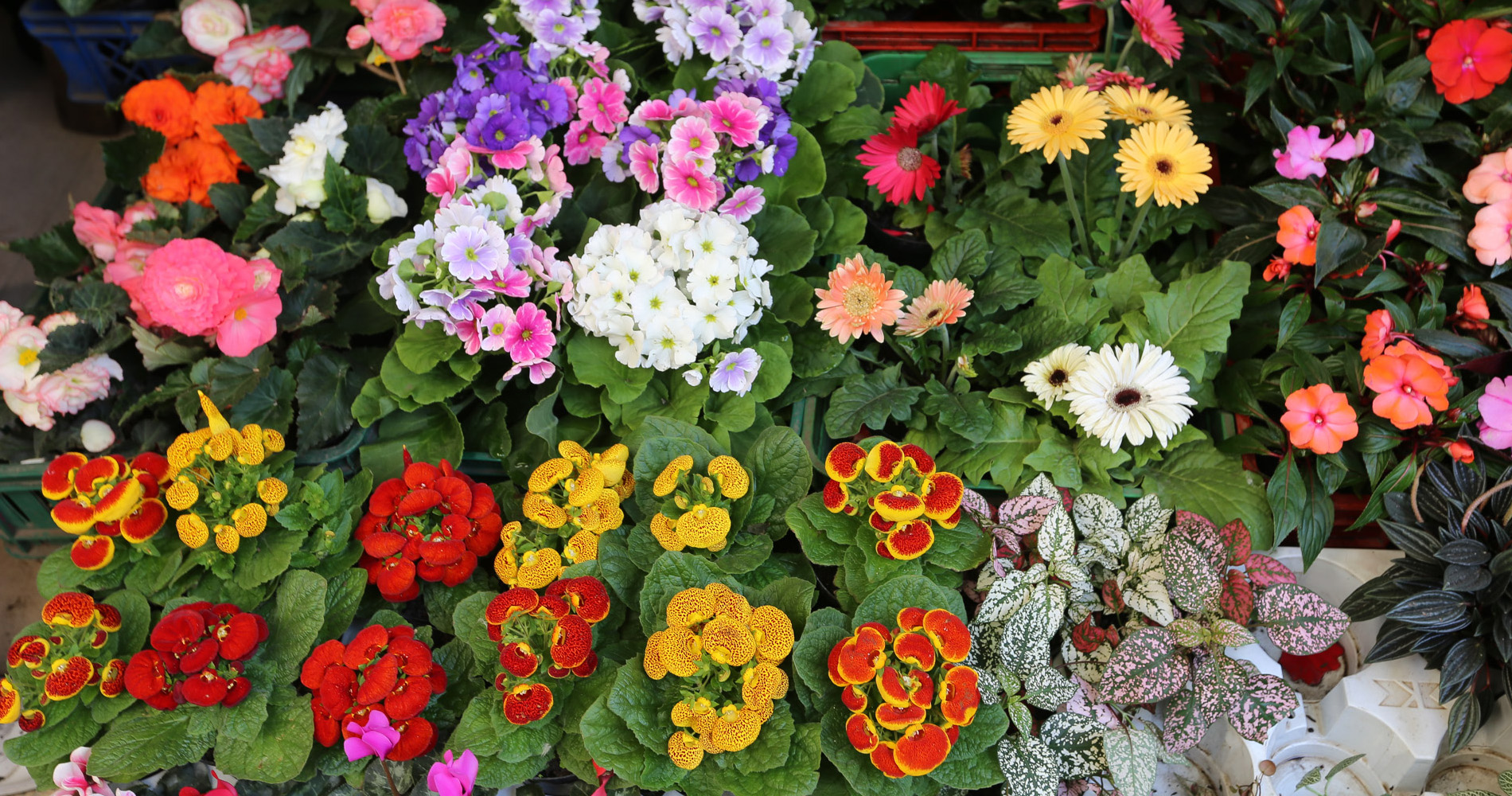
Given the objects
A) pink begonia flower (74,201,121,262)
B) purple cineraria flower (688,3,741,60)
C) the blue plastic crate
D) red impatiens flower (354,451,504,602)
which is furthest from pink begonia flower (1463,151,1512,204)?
the blue plastic crate

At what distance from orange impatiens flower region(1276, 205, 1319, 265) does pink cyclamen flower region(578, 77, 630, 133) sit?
127 centimetres

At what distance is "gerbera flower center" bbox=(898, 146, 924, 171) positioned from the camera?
1.88 m

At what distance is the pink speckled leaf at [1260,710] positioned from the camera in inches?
53.4

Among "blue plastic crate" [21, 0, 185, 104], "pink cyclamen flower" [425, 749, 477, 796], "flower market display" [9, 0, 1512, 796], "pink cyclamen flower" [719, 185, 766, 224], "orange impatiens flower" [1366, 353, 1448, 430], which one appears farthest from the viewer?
"blue plastic crate" [21, 0, 185, 104]

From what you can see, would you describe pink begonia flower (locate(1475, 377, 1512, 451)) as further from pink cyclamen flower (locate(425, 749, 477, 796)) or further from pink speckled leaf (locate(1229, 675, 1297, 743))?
pink cyclamen flower (locate(425, 749, 477, 796))

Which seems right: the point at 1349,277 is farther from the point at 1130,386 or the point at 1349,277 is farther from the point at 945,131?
the point at 945,131

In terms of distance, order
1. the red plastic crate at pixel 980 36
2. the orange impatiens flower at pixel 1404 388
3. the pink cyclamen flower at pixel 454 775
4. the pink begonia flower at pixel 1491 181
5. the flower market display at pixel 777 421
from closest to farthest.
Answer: the pink cyclamen flower at pixel 454 775 < the flower market display at pixel 777 421 < the orange impatiens flower at pixel 1404 388 < the pink begonia flower at pixel 1491 181 < the red plastic crate at pixel 980 36

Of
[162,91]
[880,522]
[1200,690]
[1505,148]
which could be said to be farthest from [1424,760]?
[162,91]

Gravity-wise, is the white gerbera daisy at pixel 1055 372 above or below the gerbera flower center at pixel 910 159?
below

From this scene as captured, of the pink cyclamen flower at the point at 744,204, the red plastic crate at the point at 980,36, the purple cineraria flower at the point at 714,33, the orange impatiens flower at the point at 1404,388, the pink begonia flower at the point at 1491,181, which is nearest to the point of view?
the orange impatiens flower at the point at 1404,388

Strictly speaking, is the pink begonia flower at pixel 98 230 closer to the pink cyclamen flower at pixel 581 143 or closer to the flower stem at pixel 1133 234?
the pink cyclamen flower at pixel 581 143

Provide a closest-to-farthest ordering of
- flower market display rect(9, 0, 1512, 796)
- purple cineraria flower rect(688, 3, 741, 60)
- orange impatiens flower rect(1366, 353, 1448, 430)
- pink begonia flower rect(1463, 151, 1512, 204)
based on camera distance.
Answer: flower market display rect(9, 0, 1512, 796), orange impatiens flower rect(1366, 353, 1448, 430), pink begonia flower rect(1463, 151, 1512, 204), purple cineraria flower rect(688, 3, 741, 60)

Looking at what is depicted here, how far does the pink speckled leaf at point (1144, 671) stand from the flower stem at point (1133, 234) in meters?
0.85

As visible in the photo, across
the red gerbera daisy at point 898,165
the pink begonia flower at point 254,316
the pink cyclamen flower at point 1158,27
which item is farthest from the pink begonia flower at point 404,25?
the pink cyclamen flower at point 1158,27
